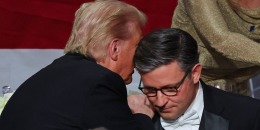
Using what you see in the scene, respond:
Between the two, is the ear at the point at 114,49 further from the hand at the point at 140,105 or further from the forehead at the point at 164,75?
the hand at the point at 140,105

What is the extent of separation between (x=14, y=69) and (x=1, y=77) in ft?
0.26

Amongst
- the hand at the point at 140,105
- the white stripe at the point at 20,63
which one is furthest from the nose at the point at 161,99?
the white stripe at the point at 20,63

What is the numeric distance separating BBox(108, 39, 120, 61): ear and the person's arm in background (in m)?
0.53

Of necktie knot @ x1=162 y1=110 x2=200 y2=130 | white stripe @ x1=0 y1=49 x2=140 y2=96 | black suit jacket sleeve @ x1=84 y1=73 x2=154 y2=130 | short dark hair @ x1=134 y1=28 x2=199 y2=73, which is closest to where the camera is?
black suit jacket sleeve @ x1=84 y1=73 x2=154 y2=130

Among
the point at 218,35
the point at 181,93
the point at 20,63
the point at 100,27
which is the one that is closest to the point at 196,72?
the point at 181,93

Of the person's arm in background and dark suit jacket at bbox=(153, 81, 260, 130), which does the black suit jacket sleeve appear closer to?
dark suit jacket at bbox=(153, 81, 260, 130)

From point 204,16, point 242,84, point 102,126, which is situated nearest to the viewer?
point 102,126

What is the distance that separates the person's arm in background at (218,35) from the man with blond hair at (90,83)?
15.7 inches

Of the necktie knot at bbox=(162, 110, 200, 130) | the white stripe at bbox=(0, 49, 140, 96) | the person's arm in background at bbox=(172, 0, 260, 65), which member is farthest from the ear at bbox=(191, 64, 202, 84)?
the white stripe at bbox=(0, 49, 140, 96)

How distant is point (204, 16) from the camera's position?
209cm

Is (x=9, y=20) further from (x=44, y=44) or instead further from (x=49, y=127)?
(x=49, y=127)

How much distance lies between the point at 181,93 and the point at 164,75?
0.25 ft

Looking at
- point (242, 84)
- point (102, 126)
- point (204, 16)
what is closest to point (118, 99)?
point (102, 126)

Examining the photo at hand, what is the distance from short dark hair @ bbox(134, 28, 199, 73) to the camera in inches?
63.7
